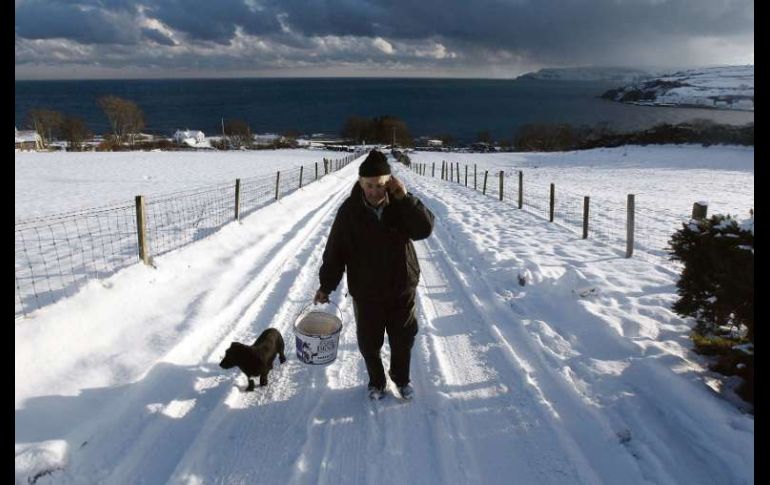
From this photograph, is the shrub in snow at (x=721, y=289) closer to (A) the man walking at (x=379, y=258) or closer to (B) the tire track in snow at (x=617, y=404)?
(B) the tire track in snow at (x=617, y=404)

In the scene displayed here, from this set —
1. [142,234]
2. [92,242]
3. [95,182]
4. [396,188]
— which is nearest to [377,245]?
[396,188]

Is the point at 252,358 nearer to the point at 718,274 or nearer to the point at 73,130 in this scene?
the point at 718,274

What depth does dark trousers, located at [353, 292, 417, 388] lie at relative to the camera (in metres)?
3.63

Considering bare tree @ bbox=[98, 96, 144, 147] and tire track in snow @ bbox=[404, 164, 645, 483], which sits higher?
bare tree @ bbox=[98, 96, 144, 147]

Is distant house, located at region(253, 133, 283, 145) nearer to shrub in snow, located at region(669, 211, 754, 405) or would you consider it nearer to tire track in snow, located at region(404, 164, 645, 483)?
tire track in snow, located at region(404, 164, 645, 483)

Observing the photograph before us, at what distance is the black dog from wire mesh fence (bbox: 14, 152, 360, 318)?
281cm

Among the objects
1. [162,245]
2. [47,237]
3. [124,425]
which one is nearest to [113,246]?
[162,245]

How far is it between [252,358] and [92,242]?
768 centimetres

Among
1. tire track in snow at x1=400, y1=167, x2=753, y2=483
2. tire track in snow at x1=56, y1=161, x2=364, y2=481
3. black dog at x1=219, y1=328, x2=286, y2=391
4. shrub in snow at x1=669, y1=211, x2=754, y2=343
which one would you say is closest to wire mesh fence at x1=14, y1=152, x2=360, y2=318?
tire track in snow at x1=56, y1=161, x2=364, y2=481

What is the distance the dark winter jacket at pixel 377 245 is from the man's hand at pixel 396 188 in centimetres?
5

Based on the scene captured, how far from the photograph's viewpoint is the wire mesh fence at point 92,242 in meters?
6.72

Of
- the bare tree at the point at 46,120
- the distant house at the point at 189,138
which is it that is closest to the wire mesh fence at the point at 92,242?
the distant house at the point at 189,138

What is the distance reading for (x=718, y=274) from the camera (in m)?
3.79
